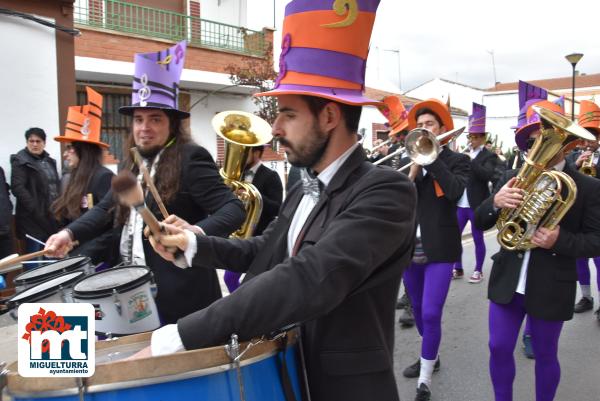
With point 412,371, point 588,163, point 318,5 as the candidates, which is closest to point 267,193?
point 412,371

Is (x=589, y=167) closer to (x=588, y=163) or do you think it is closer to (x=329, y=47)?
(x=588, y=163)

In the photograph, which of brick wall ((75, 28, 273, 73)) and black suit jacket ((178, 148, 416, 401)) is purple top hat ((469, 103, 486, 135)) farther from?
brick wall ((75, 28, 273, 73))

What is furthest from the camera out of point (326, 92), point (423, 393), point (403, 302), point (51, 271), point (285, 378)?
point (403, 302)

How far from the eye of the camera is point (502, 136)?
41.4m

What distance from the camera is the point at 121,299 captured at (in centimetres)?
225

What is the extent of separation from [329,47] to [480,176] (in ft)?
17.3

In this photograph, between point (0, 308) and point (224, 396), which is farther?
point (0, 308)

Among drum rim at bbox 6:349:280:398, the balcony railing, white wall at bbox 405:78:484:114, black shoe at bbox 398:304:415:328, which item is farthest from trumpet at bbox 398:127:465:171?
white wall at bbox 405:78:484:114

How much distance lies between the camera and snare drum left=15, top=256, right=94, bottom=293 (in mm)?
2590

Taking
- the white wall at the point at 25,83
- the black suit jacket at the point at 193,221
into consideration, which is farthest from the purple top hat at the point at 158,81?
the white wall at the point at 25,83

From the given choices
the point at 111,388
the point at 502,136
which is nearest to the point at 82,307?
the point at 111,388

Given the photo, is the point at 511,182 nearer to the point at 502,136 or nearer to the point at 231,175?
the point at 231,175

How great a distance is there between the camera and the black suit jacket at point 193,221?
274cm

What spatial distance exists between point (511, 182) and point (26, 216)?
5.56m
